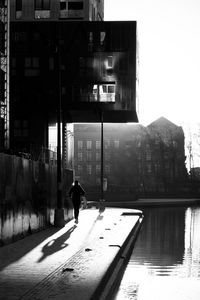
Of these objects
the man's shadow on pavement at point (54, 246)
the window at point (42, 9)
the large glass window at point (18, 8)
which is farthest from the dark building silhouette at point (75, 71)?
the man's shadow on pavement at point (54, 246)

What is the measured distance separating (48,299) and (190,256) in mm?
9272

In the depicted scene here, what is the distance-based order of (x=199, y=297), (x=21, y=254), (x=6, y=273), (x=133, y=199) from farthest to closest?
1. (x=133, y=199)
2. (x=21, y=254)
3. (x=6, y=273)
4. (x=199, y=297)

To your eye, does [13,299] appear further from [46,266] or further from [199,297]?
[46,266]

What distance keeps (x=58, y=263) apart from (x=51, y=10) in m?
79.3

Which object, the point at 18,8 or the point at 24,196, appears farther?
the point at 18,8

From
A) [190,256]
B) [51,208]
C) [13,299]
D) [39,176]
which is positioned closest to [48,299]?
[13,299]

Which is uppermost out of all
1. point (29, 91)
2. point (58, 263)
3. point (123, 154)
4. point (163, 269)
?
point (29, 91)

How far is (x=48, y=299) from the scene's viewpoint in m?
9.41

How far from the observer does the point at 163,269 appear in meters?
15.0

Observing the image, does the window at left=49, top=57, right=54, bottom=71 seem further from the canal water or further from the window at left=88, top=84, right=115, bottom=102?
the canal water

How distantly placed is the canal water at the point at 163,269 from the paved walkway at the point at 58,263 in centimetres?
57

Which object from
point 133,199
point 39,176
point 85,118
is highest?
point 85,118

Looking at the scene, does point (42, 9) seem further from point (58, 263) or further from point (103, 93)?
point (58, 263)

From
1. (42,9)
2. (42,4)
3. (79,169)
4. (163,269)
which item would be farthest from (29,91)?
(79,169)
